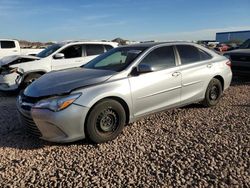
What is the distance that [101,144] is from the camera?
4.67 meters

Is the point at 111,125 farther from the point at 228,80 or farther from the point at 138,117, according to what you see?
the point at 228,80

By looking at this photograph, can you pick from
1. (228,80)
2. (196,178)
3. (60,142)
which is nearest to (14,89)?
(60,142)

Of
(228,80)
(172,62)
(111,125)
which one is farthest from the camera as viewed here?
(228,80)

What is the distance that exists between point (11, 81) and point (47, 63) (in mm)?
1228

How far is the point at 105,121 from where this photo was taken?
4.71 metres

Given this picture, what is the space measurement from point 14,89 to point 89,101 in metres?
4.97

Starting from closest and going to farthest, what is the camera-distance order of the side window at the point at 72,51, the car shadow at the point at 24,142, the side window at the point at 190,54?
the car shadow at the point at 24,142, the side window at the point at 190,54, the side window at the point at 72,51

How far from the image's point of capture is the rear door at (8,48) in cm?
1709

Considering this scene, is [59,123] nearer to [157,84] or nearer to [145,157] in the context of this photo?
[145,157]

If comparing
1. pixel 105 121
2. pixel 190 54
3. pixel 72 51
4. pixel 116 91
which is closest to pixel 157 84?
pixel 116 91

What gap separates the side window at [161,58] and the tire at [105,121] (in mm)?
1064

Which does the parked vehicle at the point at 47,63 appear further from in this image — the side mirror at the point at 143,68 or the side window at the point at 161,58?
the side mirror at the point at 143,68

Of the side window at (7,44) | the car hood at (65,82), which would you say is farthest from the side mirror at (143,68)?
the side window at (7,44)

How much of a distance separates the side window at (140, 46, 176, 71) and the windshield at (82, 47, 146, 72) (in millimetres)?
197
